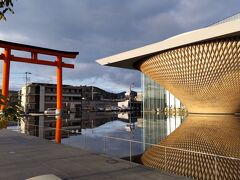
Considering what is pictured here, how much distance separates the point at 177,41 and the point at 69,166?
74.2 feet

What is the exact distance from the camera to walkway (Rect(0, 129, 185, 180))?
6.24m

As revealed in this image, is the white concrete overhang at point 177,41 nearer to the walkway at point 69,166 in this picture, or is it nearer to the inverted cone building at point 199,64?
the inverted cone building at point 199,64

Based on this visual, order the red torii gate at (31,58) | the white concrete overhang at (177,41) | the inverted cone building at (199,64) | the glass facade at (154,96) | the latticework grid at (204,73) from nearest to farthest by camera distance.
Answer: the white concrete overhang at (177,41) → the red torii gate at (31,58) → the inverted cone building at (199,64) → the latticework grid at (204,73) → the glass facade at (154,96)

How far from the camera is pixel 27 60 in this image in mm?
26344

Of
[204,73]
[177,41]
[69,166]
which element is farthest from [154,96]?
[69,166]

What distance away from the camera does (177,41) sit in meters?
27.1

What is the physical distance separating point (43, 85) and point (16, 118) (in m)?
63.1

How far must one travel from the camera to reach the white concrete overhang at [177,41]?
22.6 metres

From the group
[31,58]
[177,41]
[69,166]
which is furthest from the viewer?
[177,41]

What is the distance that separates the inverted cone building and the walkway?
62.3 ft

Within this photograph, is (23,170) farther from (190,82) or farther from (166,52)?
(190,82)

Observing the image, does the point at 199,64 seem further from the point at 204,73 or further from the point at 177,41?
the point at 177,41

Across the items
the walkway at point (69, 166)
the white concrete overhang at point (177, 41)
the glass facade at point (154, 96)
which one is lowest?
the walkway at point (69, 166)

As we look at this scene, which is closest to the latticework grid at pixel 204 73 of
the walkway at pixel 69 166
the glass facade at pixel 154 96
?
the glass facade at pixel 154 96
